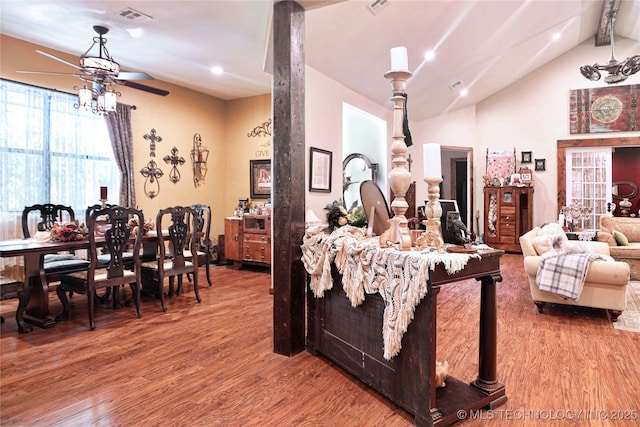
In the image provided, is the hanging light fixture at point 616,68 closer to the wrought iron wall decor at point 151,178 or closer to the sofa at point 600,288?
the sofa at point 600,288

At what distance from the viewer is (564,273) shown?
3.54 metres

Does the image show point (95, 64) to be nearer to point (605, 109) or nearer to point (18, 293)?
point (18, 293)

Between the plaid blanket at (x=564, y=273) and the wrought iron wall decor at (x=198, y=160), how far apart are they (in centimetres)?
550

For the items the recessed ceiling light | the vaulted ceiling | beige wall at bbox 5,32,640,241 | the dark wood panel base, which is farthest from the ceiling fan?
the dark wood panel base

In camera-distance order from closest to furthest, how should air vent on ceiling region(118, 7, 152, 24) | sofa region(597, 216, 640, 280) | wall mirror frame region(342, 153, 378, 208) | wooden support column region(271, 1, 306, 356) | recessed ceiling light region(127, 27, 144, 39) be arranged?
wooden support column region(271, 1, 306, 356), air vent on ceiling region(118, 7, 152, 24), recessed ceiling light region(127, 27, 144, 39), sofa region(597, 216, 640, 280), wall mirror frame region(342, 153, 378, 208)

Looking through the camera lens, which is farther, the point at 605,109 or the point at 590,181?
the point at 590,181

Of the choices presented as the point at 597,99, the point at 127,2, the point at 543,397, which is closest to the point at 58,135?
the point at 127,2

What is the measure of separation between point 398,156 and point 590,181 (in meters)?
7.62

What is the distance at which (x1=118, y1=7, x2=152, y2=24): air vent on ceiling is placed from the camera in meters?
3.75

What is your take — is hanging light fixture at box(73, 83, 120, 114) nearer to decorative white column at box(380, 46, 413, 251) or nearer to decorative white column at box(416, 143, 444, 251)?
decorative white column at box(380, 46, 413, 251)

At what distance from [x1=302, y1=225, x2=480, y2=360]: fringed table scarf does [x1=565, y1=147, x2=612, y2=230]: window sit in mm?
7302

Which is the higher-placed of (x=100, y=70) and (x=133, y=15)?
(x=133, y=15)

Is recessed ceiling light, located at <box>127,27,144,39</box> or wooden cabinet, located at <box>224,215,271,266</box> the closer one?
recessed ceiling light, located at <box>127,27,144,39</box>

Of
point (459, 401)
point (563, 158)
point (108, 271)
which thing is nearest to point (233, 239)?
point (108, 271)
